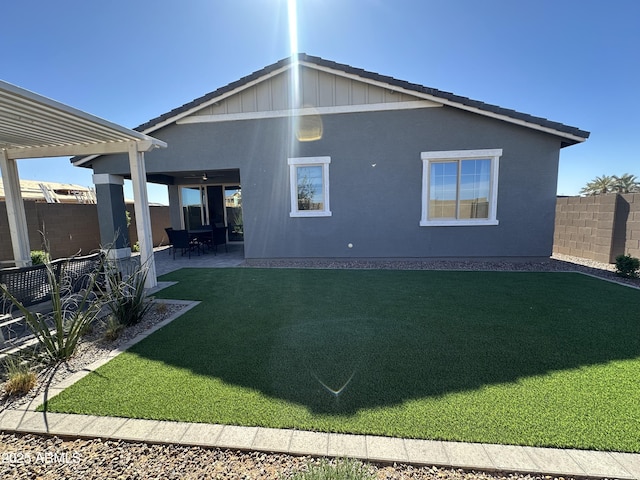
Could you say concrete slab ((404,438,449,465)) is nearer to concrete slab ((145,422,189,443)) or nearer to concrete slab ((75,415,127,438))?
concrete slab ((145,422,189,443))

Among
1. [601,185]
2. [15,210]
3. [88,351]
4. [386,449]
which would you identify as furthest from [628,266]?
[601,185]

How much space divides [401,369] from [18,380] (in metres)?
3.76

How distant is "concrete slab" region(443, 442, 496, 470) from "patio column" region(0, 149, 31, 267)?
8.30 meters

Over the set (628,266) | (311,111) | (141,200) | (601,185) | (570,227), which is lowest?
(628,266)

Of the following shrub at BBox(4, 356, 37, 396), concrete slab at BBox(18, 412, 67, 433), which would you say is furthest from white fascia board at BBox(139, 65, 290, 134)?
concrete slab at BBox(18, 412, 67, 433)

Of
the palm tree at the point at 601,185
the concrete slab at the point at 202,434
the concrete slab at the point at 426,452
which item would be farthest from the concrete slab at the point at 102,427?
the palm tree at the point at 601,185

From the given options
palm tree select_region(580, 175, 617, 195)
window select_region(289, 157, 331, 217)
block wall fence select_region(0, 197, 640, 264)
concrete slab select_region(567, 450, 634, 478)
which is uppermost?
palm tree select_region(580, 175, 617, 195)

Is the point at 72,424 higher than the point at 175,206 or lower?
lower

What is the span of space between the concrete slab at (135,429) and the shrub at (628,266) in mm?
9343

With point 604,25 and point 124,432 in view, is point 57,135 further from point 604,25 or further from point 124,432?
point 604,25

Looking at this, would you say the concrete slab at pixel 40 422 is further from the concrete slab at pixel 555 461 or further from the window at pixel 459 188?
the window at pixel 459 188

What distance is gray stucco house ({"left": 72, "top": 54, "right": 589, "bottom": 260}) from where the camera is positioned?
7836 millimetres

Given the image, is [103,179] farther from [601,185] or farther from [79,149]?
[601,185]

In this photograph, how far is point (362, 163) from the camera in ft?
27.6
